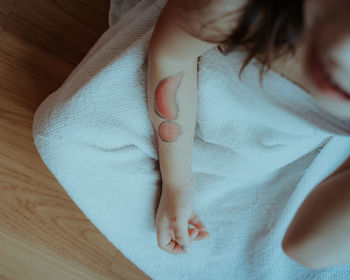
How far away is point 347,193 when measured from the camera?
0.59 metres

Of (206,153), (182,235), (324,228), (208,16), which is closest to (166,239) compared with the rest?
(182,235)

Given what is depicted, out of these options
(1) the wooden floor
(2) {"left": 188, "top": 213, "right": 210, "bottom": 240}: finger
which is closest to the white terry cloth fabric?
(2) {"left": 188, "top": 213, "right": 210, "bottom": 240}: finger

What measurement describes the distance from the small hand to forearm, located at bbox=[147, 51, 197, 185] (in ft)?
0.08

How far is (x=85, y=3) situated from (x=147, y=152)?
0.50 meters

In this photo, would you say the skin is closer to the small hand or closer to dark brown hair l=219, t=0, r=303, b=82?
dark brown hair l=219, t=0, r=303, b=82

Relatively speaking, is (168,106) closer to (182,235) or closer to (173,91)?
(173,91)

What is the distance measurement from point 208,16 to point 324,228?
38cm

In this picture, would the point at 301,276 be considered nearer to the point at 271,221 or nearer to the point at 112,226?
the point at 271,221

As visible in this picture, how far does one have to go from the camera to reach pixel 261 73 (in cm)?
56

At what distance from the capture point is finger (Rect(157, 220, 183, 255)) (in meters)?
0.75

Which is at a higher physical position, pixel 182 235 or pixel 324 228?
pixel 324 228

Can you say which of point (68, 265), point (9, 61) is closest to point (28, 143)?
point (9, 61)

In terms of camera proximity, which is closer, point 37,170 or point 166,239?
point 166,239

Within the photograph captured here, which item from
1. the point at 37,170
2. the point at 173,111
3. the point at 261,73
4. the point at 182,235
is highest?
the point at 261,73
